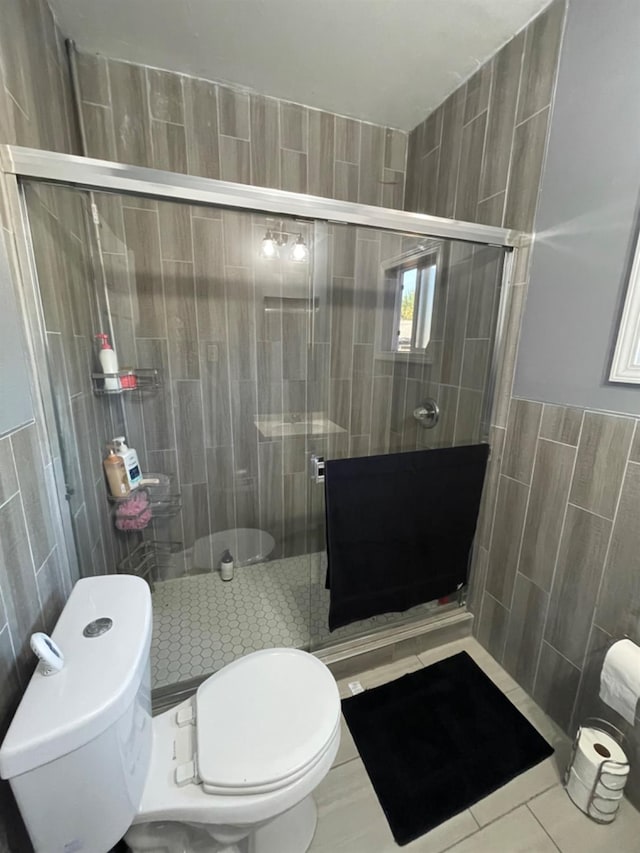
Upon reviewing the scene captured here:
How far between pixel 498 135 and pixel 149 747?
2.39 meters

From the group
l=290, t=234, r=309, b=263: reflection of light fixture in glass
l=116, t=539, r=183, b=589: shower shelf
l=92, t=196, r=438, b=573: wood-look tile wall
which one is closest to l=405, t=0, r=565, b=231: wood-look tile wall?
l=92, t=196, r=438, b=573: wood-look tile wall

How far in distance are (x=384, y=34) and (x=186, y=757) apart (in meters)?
2.45

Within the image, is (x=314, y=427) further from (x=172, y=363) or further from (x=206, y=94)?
(x=206, y=94)

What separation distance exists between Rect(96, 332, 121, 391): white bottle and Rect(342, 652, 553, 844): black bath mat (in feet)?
5.51

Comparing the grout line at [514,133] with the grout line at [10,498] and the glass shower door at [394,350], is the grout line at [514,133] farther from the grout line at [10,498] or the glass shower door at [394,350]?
the grout line at [10,498]

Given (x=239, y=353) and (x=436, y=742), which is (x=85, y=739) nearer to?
(x=436, y=742)

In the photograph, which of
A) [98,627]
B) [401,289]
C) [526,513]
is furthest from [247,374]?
[526,513]

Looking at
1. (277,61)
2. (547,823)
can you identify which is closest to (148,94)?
(277,61)

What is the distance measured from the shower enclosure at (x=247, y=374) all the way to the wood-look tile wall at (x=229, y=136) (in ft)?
0.85

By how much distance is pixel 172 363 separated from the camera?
1822 mm

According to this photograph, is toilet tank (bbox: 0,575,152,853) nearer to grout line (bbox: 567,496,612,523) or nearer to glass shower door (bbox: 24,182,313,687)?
glass shower door (bbox: 24,182,313,687)

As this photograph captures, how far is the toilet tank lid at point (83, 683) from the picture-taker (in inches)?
23.0

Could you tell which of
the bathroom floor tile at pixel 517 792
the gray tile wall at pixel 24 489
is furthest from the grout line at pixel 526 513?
the gray tile wall at pixel 24 489

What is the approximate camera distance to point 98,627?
2.59 ft
